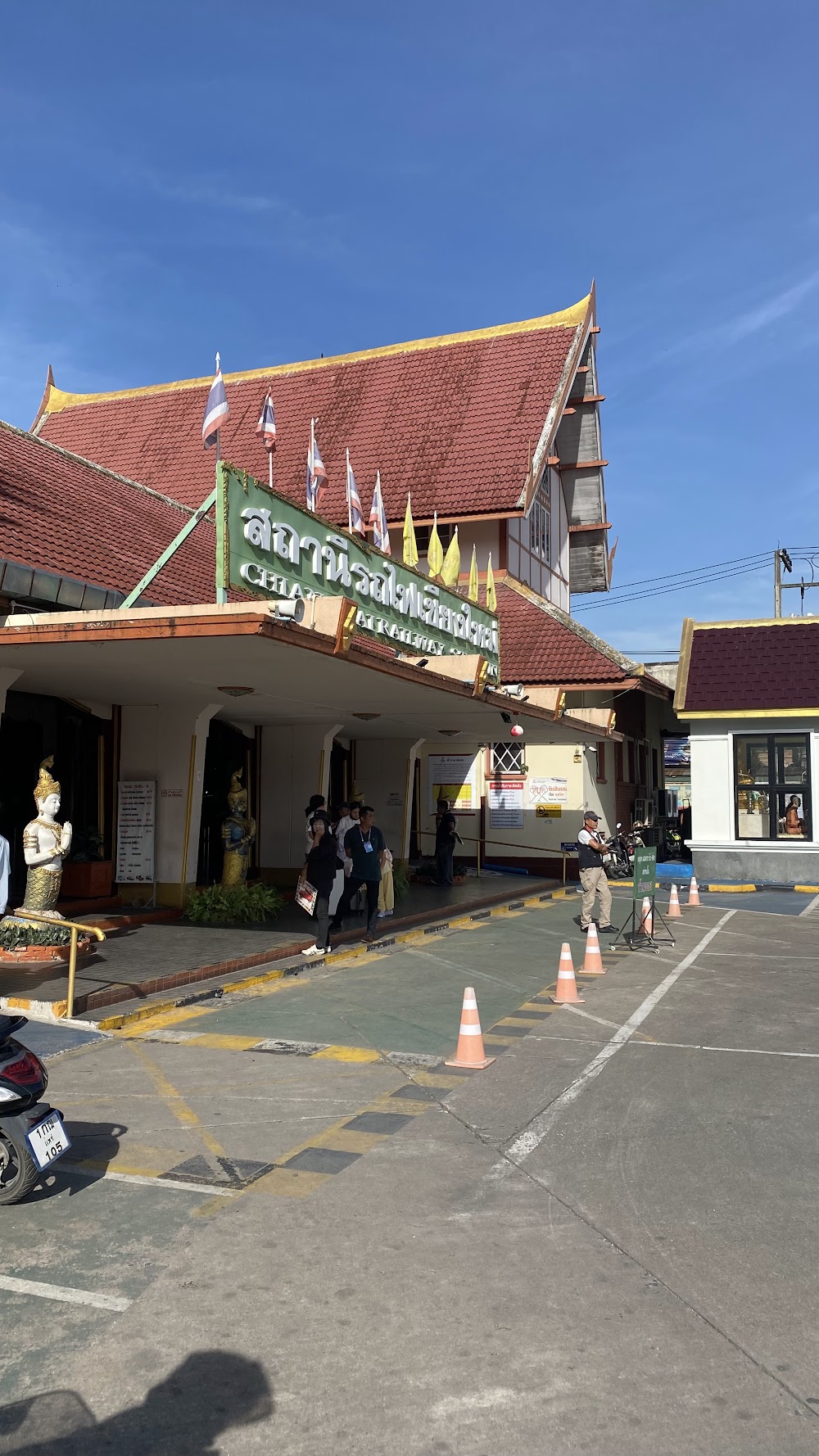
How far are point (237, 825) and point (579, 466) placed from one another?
2088cm

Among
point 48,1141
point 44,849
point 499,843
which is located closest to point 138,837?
point 44,849

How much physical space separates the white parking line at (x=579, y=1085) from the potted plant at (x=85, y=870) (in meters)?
8.06

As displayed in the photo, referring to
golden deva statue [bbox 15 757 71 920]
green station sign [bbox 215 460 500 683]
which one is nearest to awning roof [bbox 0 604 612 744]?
green station sign [bbox 215 460 500 683]

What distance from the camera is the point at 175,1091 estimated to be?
7.70 m

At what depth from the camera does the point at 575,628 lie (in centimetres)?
2883

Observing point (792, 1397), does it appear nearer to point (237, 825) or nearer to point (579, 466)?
point (237, 825)

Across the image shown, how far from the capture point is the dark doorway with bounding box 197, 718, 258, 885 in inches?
755

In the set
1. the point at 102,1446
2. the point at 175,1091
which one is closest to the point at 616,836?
the point at 175,1091

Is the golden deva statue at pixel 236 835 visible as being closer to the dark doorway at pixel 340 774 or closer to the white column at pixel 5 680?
the white column at pixel 5 680

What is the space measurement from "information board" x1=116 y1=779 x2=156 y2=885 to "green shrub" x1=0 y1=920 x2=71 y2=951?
405 centimetres

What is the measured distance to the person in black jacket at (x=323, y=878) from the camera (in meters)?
13.7

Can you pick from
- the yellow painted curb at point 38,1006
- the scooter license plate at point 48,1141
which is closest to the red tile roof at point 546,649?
the yellow painted curb at point 38,1006

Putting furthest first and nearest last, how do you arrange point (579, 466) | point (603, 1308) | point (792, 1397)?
point (579, 466)
point (603, 1308)
point (792, 1397)

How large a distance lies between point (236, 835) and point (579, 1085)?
9.80 metres
